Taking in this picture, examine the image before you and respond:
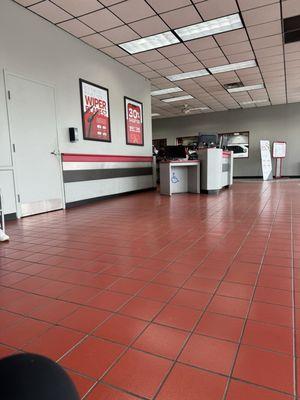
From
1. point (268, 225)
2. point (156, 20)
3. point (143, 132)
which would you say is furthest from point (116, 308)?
point (143, 132)

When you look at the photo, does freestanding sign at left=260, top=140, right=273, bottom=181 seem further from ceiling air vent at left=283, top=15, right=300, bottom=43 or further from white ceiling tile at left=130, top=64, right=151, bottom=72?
white ceiling tile at left=130, top=64, right=151, bottom=72

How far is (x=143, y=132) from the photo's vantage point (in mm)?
8547

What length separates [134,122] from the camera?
803 cm

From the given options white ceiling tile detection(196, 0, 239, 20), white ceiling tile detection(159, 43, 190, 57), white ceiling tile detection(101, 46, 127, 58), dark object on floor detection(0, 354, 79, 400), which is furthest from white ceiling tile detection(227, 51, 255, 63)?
dark object on floor detection(0, 354, 79, 400)

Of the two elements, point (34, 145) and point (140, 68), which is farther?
point (140, 68)

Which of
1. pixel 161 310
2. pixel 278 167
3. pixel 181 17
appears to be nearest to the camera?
pixel 161 310

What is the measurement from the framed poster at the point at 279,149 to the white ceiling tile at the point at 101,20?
985cm

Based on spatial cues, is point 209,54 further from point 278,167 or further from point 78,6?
point 278,167

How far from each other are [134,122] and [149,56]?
6.02ft

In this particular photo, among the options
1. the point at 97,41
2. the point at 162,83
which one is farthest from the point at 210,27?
the point at 162,83

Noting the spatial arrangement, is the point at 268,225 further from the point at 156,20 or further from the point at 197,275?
the point at 156,20

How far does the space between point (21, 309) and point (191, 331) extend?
42.5 inches

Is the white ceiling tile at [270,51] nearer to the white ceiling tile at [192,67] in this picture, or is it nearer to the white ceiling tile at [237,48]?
the white ceiling tile at [237,48]

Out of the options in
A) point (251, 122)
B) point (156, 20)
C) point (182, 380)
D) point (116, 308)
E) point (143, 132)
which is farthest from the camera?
point (251, 122)
